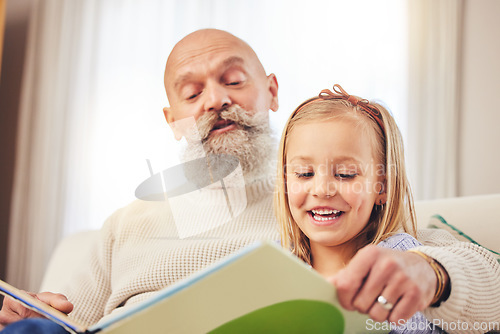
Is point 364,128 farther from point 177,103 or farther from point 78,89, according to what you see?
point 78,89

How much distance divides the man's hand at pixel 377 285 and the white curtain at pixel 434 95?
103 cm

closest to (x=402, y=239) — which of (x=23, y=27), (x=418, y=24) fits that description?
(x=418, y=24)

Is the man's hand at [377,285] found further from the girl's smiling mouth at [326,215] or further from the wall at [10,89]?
the wall at [10,89]

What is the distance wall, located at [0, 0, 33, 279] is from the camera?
2428mm

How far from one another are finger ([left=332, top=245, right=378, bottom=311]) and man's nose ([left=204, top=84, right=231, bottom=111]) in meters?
0.37

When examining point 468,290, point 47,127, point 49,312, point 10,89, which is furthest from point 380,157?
point 10,89

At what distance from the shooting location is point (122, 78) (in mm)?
1688

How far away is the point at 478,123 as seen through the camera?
4.66 ft

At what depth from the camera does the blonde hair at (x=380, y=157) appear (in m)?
0.57

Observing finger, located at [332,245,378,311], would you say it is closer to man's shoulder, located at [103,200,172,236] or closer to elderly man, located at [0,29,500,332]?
elderly man, located at [0,29,500,332]

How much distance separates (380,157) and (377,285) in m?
0.24

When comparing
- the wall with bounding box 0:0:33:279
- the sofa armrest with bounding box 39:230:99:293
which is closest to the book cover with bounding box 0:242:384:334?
the sofa armrest with bounding box 39:230:99:293

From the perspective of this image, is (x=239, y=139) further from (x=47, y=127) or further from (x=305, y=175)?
(x=47, y=127)

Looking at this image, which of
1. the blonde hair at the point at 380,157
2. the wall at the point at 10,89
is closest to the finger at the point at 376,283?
the blonde hair at the point at 380,157
